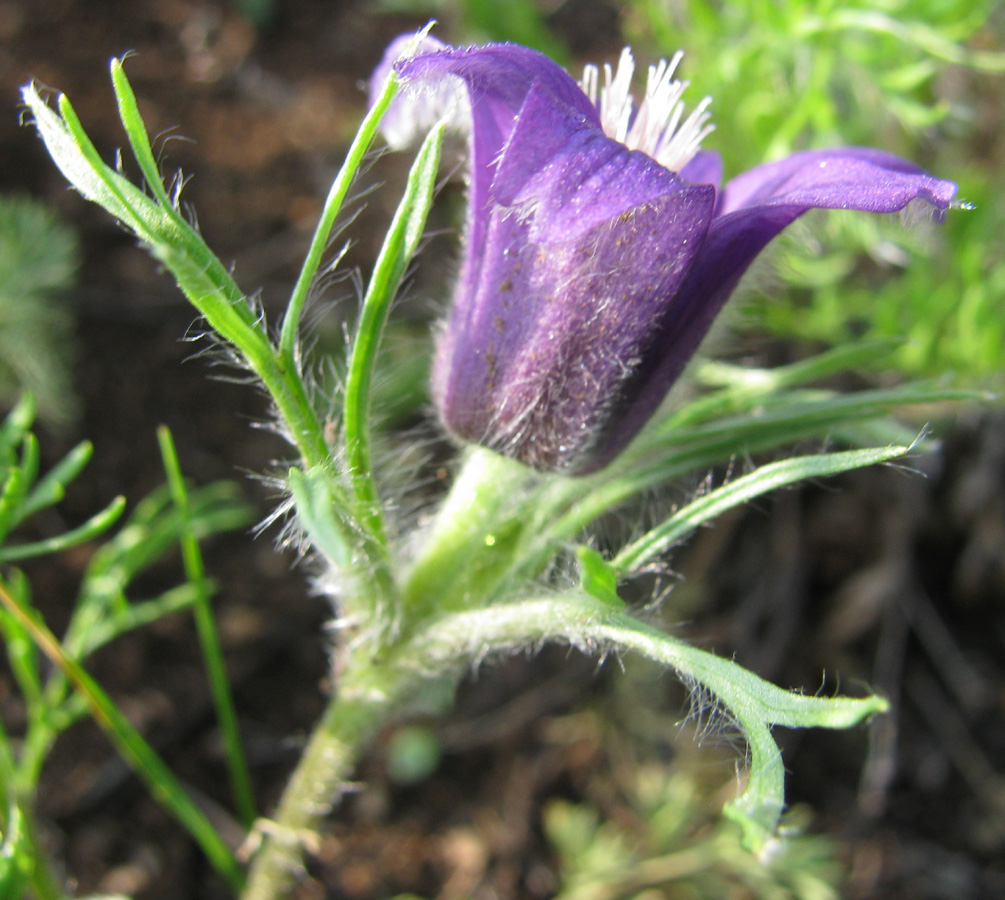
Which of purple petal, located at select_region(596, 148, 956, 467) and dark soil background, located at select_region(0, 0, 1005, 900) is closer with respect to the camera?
purple petal, located at select_region(596, 148, 956, 467)

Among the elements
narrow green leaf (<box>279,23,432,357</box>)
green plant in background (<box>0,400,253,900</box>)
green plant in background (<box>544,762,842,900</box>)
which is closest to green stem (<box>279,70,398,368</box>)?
narrow green leaf (<box>279,23,432,357</box>)

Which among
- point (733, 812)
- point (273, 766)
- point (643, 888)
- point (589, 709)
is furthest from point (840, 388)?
point (733, 812)

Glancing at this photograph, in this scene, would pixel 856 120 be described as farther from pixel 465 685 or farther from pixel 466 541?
pixel 465 685

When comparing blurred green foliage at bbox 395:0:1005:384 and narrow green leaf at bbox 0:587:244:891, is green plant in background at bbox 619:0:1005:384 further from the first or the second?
narrow green leaf at bbox 0:587:244:891

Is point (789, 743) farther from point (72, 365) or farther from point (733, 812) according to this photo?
point (72, 365)

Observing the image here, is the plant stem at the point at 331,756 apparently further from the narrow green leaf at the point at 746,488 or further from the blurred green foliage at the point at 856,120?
the blurred green foliage at the point at 856,120

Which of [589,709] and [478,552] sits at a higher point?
[478,552]
